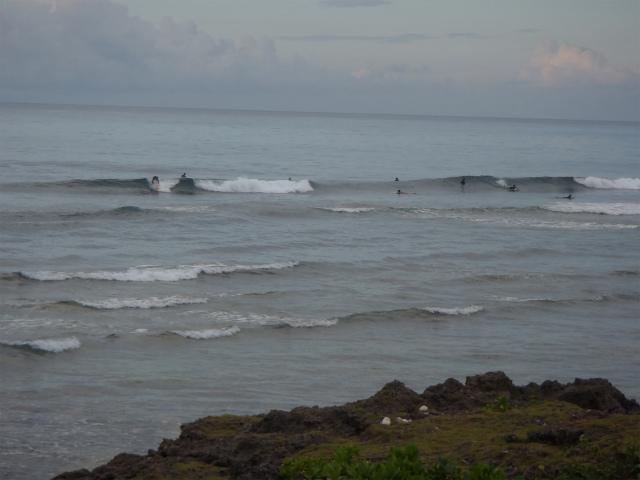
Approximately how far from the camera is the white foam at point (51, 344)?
13.4 m

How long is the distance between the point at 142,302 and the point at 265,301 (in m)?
3.09

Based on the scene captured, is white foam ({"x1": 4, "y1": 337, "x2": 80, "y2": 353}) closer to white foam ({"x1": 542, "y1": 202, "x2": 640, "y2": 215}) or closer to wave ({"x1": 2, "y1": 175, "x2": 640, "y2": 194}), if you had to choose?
wave ({"x1": 2, "y1": 175, "x2": 640, "y2": 194})

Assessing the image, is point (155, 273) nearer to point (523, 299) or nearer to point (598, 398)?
point (523, 299)

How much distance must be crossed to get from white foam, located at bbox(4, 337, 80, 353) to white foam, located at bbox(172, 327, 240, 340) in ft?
7.07

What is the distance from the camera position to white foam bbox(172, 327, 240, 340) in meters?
14.6

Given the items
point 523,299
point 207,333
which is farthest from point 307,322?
point 523,299

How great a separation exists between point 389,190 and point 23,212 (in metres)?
23.3

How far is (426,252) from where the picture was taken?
25.0 m

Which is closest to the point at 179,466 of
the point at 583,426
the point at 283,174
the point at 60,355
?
the point at 583,426

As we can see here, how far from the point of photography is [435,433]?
693cm

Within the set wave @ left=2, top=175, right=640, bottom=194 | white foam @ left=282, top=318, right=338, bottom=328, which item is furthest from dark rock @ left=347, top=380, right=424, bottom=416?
wave @ left=2, top=175, right=640, bottom=194

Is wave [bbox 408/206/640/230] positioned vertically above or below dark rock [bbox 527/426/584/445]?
above

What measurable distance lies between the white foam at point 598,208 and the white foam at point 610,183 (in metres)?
11.3

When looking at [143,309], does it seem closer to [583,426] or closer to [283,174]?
[583,426]
